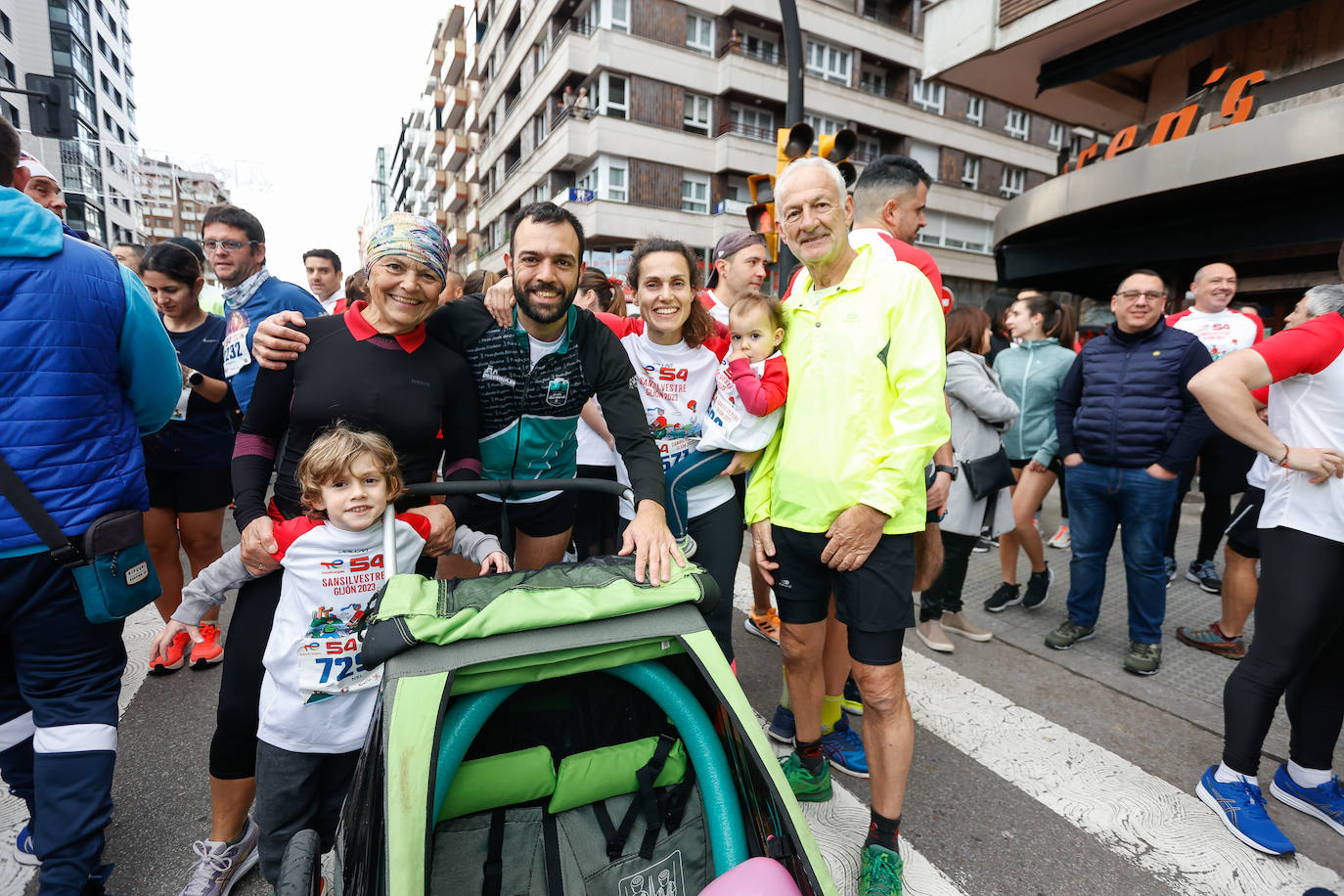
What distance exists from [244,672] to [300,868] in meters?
0.78

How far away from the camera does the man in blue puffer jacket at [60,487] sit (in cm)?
177

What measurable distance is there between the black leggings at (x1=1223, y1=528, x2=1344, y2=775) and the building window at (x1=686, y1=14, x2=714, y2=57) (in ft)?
87.0

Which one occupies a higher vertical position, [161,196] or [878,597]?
[161,196]

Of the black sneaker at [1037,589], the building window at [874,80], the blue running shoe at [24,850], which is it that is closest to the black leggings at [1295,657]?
the black sneaker at [1037,589]

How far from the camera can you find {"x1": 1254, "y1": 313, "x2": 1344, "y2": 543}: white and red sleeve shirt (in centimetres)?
236

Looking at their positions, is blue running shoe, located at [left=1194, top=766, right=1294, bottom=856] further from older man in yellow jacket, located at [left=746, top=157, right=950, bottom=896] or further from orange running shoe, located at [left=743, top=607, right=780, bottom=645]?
orange running shoe, located at [left=743, top=607, right=780, bottom=645]

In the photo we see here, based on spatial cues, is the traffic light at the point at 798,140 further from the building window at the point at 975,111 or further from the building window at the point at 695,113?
the building window at the point at 975,111

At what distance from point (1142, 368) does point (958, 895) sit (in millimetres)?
3124

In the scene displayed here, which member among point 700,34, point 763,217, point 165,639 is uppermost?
point 700,34

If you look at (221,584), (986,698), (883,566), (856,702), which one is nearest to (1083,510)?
(986,698)

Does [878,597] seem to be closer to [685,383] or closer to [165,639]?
[685,383]

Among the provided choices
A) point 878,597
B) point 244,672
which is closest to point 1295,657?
point 878,597

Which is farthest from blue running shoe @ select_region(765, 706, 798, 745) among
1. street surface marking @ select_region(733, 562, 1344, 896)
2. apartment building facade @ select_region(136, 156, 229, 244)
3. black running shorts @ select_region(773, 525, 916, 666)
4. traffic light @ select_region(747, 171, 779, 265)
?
apartment building facade @ select_region(136, 156, 229, 244)

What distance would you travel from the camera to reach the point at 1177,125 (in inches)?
430
